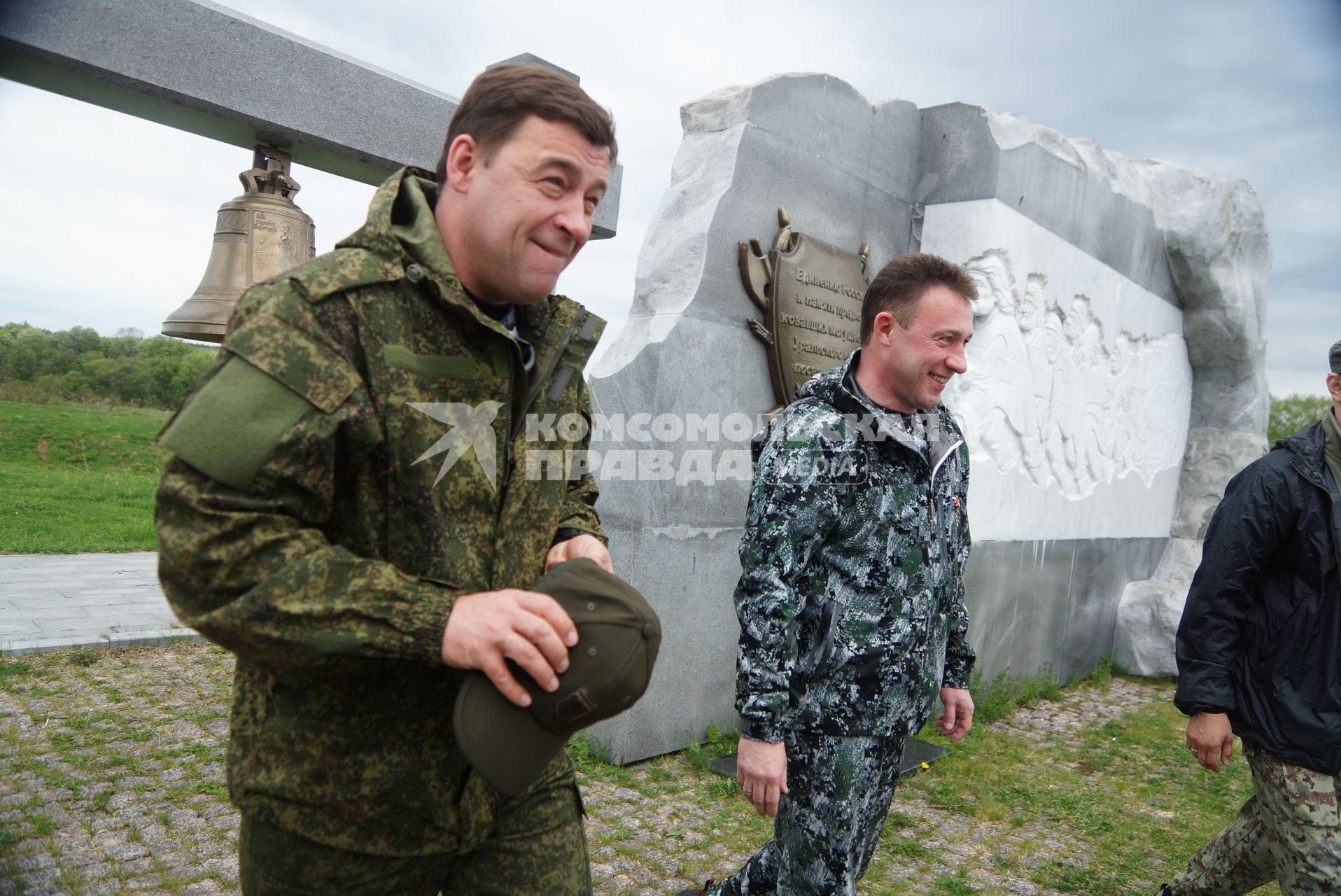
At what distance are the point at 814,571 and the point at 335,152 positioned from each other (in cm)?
300

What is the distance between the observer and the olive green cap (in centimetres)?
128

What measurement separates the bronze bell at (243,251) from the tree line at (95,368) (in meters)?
8.81

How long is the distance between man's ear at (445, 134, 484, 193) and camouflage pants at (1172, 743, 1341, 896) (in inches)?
102

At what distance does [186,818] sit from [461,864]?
102 inches

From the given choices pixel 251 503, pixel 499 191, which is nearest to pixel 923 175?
pixel 499 191

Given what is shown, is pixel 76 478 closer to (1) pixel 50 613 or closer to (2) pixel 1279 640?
(1) pixel 50 613

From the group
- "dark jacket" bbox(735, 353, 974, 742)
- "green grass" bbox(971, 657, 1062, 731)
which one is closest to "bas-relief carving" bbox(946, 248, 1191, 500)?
"green grass" bbox(971, 657, 1062, 731)

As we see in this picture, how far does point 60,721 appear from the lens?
15.1 feet

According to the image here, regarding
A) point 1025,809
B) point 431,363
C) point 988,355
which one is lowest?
point 1025,809

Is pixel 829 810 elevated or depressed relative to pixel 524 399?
depressed

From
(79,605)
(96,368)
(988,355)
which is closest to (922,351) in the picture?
(988,355)

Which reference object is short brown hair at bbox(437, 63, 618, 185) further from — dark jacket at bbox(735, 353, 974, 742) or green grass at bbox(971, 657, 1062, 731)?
green grass at bbox(971, 657, 1062, 731)

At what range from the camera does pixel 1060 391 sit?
21.9 feet

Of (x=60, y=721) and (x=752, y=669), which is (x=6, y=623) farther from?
(x=752, y=669)
